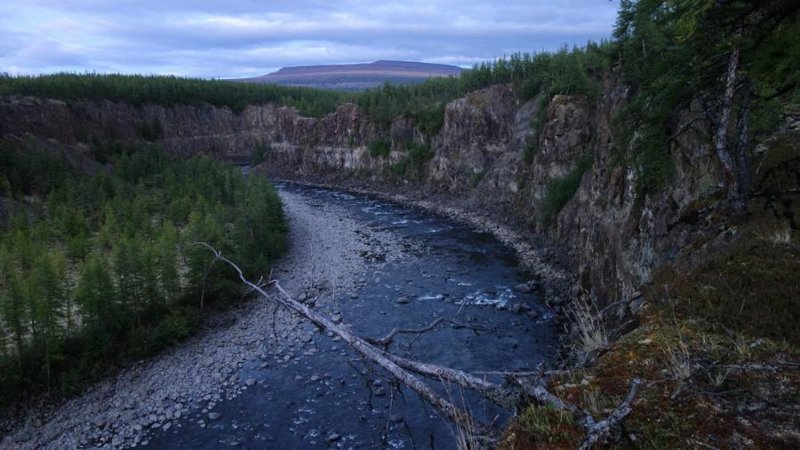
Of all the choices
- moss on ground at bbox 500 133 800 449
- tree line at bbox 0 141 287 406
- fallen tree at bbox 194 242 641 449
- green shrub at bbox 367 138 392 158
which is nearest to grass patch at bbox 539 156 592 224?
tree line at bbox 0 141 287 406

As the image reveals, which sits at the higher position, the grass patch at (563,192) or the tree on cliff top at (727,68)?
the tree on cliff top at (727,68)

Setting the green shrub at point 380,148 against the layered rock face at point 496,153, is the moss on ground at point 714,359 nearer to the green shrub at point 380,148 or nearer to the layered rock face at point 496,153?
the layered rock face at point 496,153

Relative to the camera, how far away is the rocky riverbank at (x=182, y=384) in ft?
67.8

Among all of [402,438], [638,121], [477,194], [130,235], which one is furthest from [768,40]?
[477,194]

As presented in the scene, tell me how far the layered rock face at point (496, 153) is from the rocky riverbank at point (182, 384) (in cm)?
1497

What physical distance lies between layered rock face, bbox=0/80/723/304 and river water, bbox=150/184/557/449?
576cm

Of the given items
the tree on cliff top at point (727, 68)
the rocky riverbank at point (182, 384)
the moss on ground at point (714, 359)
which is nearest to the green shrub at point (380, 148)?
the rocky riverbank at point (182, 384)

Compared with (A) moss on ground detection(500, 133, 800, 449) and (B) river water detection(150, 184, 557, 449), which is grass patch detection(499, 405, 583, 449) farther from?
(B) river water detection(150, 184, 557, 449)

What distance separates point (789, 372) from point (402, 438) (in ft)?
48.2

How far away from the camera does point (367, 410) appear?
68.0 feet

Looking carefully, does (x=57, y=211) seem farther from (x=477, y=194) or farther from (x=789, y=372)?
Answer: (x=789, y=372)

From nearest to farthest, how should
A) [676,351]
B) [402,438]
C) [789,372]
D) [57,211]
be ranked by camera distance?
[789,372] → [676,351] → [402,438] → [57,211]

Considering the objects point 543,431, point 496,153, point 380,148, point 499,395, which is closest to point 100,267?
point 499,395

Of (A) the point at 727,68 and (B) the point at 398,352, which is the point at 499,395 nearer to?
(A) the point at 727,68
